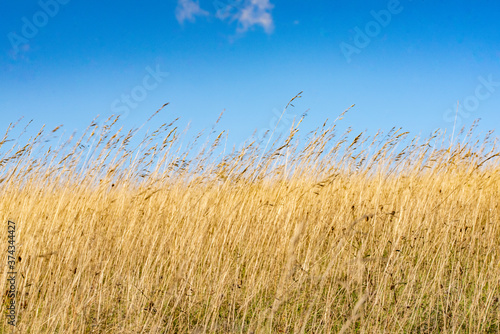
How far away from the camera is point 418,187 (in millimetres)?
3840

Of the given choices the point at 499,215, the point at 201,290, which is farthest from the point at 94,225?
the point at 499,215

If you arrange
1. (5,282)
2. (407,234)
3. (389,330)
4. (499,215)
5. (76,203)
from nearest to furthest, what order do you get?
(389,330)
(5,282)
(407,234)
(76,203)
(499,215)

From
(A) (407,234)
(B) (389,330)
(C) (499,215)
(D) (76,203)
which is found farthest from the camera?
(C) (499,215)

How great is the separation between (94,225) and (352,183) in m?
2.59

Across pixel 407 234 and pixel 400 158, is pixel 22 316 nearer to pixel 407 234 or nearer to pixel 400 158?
pixel 407 234

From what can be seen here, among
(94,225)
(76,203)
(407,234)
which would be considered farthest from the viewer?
(76,203)

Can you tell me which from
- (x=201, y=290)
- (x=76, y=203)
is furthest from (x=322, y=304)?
(x=76, y=203)

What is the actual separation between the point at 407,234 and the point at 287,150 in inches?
48.8

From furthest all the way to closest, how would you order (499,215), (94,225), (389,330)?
(499,215)
(94,225)
(389,330)

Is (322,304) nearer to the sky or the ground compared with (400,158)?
nearer to the ground

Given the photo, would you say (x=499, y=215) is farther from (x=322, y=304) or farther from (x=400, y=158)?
(x=322, y=304)

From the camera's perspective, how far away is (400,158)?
3973 mm

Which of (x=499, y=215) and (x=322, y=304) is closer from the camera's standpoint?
(x=322, y=304)

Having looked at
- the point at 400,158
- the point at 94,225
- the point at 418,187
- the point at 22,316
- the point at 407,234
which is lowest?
the point at 22,316
